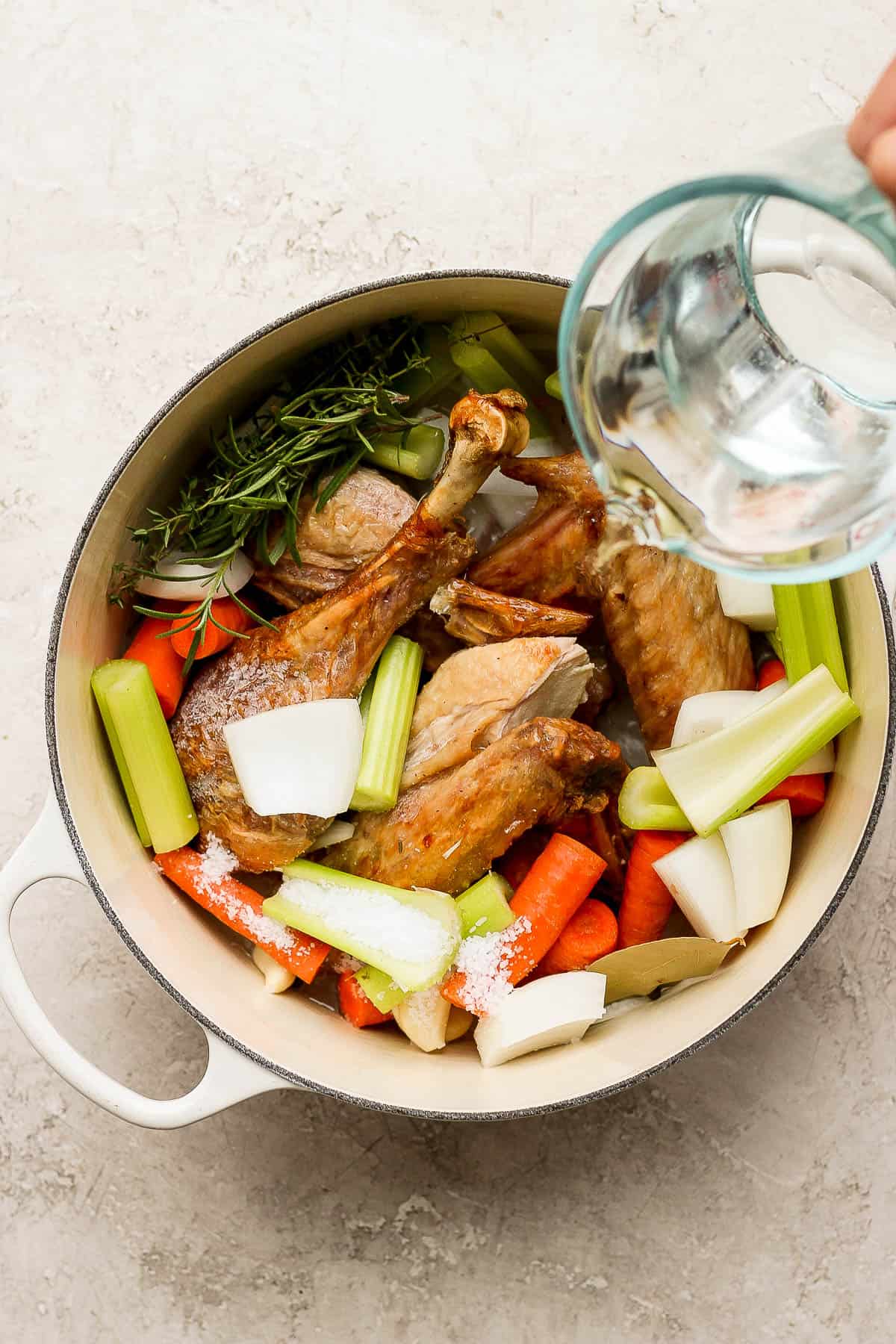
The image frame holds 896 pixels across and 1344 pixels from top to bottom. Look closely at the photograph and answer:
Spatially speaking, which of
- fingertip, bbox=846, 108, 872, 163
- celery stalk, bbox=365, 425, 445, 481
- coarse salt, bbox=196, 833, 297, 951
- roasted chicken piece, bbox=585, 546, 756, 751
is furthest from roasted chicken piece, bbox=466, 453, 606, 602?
fingertip, bbox=846, 108, 872, 163

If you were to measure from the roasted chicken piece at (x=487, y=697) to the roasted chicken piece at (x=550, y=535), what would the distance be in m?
0.15

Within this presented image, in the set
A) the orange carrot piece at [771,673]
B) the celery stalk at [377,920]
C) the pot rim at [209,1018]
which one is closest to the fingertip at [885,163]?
the pot rim at [209,1018]

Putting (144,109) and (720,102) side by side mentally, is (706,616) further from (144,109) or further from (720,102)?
(144,109)

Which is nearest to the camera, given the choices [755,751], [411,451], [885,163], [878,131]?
[885,163]

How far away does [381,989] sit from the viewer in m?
1.90

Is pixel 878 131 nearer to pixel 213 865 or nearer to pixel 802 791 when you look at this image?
pixel 802 791

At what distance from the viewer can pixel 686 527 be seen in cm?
144

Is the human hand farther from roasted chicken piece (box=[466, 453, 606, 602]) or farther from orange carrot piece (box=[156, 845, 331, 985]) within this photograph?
orange carrot piece (box=[156, 845, 331, 985])

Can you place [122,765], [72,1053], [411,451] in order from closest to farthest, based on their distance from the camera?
[72,1053], [122,765], [411,451]

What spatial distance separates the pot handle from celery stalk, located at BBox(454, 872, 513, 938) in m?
0.41

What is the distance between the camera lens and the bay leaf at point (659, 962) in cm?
184

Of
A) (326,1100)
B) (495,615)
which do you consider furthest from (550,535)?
(326,1100)

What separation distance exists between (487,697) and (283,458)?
0.54 meters

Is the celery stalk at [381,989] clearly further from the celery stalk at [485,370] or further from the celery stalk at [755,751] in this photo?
the celery stalk at [485,370]
